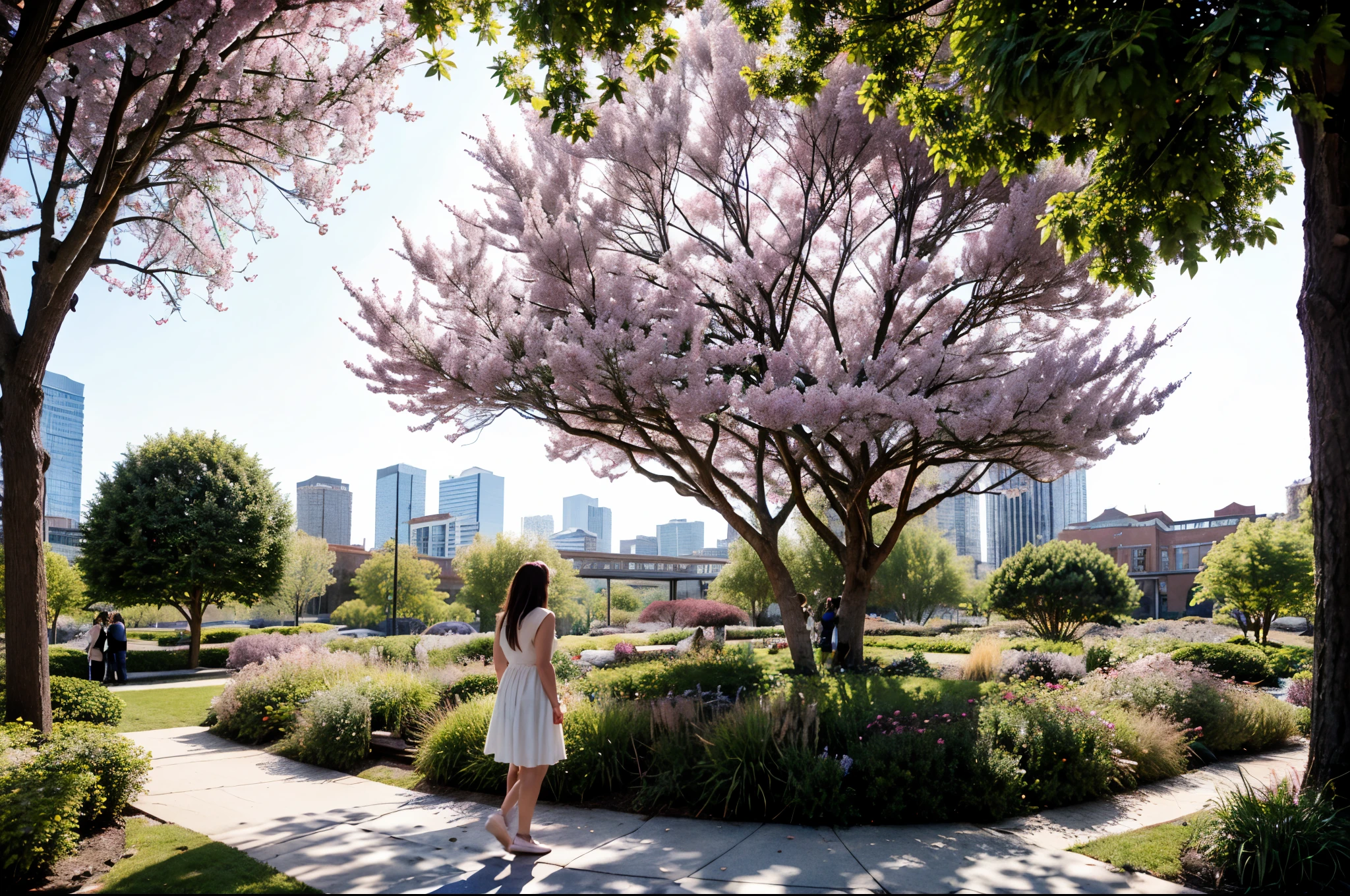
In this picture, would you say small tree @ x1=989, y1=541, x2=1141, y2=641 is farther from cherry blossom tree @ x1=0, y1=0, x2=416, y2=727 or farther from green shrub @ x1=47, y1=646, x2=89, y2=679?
green shrub @ x1=47, y1=646, x2=89, y2=679

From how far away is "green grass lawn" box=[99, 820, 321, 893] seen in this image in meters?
4.78

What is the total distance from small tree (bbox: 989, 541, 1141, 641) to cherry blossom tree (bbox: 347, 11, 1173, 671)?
38.0 feet

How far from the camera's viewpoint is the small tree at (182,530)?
73.7 ft

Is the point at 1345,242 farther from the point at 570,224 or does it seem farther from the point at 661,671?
the point at 661,671

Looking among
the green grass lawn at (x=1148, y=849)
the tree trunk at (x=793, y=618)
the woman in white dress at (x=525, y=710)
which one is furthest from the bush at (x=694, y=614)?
the woman in white dress at (x=525, y=710)

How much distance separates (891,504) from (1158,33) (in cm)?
1453

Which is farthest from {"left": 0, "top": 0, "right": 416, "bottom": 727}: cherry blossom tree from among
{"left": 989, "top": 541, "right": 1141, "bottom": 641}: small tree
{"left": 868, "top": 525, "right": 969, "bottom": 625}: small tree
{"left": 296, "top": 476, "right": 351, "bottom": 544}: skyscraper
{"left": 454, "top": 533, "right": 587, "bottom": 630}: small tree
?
{"left": 296, "top": 476, "right": 351, "bottom": 544}: skyscraper

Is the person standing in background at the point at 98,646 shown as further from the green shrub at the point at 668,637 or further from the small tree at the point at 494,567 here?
the small tree at the point at 494,567

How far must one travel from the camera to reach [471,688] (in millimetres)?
10125

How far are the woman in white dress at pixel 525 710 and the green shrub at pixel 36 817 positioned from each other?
8.93ft

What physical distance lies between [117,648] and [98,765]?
633 inches

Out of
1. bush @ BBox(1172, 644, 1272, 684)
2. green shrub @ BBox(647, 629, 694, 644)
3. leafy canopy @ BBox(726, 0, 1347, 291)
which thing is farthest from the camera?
green shrub @ BBox(647, 629, 694, 644)

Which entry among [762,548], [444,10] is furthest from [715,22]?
[762,548]

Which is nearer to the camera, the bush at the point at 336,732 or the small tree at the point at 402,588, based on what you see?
the bush at the point at 336,732
